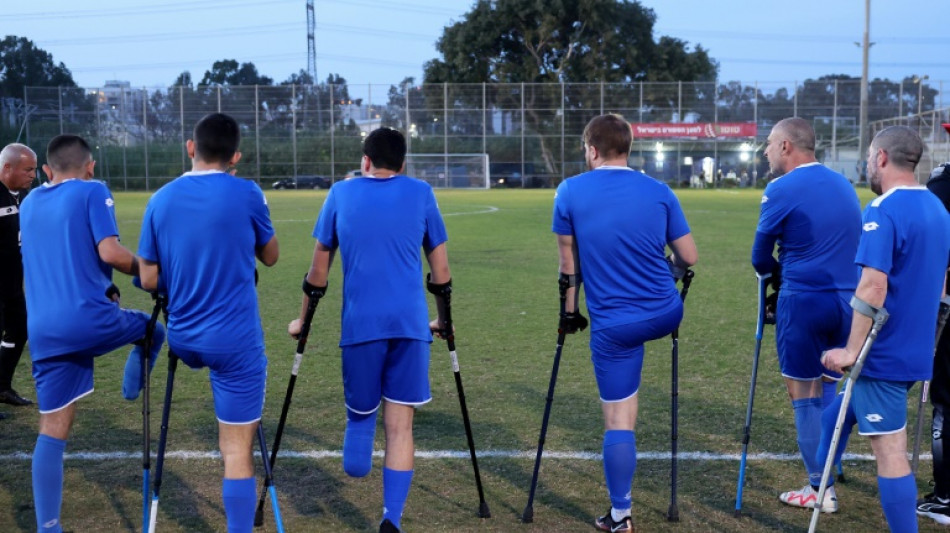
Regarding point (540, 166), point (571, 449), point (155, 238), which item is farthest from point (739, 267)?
point (540, 166)

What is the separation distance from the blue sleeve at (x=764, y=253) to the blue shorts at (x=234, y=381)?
9.43ft

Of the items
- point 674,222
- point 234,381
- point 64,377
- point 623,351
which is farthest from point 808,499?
point 64,377

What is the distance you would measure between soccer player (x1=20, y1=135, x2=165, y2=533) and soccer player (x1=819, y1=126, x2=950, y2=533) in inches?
141

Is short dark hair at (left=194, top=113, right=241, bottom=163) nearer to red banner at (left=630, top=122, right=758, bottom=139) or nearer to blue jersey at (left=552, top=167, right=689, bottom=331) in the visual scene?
blue jersey at (left=552, top=167, right=689, bottom=331)

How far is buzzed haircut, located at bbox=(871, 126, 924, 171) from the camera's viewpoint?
4.42m

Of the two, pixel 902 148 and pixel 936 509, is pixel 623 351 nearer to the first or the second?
pixel 902 148

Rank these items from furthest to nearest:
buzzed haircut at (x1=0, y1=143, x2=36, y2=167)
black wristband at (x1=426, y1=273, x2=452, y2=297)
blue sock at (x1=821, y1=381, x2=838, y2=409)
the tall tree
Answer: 1. the tall tree
2. buzzed haircut at (x1=0, y1=143, x2=36, y2=167)
3. blue sock at (x1=821, y1=381, x2=838, y2=409)
4. black wristband at (x1=426, y1=273, x2=452, y2=297)

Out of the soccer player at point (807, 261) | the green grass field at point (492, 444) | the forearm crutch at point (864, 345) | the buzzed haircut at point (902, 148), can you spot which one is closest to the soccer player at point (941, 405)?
the green grass field at point (492, 444)

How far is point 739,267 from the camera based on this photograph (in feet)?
56.0

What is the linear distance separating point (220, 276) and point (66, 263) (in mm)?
969

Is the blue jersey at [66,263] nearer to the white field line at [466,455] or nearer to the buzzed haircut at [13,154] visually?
the white field line at [466,455]

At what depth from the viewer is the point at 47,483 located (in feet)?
15.9

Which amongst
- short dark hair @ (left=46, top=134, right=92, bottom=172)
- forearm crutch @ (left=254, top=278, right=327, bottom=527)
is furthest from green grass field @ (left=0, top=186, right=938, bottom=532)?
short dark hair @ (left=46, top=134, right=92, bottom=172)

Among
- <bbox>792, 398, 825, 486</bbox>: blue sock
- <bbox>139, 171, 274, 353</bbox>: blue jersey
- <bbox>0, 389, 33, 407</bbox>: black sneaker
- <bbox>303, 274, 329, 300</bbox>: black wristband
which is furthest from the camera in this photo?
<bbox>0, 389, 33, 407</bbox>: black sneaker
